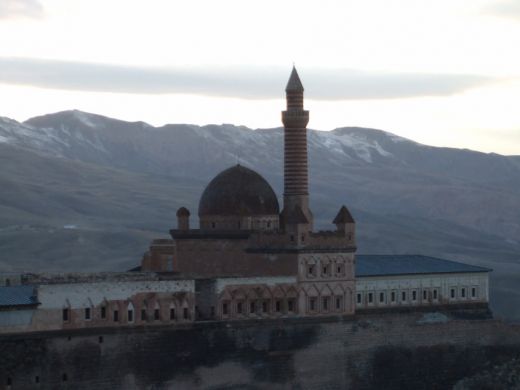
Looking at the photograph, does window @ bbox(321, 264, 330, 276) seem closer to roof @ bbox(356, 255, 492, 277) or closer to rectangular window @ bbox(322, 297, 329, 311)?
rectangular window @ bbox(322, 297, 329, 311)

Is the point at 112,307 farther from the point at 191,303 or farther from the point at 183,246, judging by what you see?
the point at 183,246

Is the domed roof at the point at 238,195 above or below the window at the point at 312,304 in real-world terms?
above

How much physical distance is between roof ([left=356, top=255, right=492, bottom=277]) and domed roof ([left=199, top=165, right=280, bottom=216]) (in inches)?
274

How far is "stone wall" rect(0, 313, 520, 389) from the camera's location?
7094cm

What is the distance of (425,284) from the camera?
90.9m

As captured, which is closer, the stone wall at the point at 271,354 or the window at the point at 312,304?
the stone wall at the point at 271,354

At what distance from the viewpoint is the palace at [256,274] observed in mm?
74625

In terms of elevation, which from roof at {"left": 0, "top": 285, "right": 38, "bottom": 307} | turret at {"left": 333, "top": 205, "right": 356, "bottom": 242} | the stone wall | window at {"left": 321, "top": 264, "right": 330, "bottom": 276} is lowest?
the stone wall

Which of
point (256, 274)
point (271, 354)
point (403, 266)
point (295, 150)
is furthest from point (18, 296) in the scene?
point (403, 266)

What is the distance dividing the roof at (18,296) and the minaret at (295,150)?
18.4 m

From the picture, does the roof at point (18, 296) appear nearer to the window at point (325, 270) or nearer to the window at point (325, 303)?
the window at point (325, 270)

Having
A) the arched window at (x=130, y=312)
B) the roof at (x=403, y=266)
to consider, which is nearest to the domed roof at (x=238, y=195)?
the roof at (x=403, y=266)

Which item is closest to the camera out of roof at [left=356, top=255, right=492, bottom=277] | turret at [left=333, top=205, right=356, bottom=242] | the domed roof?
the domed roof

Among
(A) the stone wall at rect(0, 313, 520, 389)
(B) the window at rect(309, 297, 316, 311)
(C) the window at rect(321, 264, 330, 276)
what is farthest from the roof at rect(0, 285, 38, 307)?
(C) the window at rect(321, 264, 330, 276)
